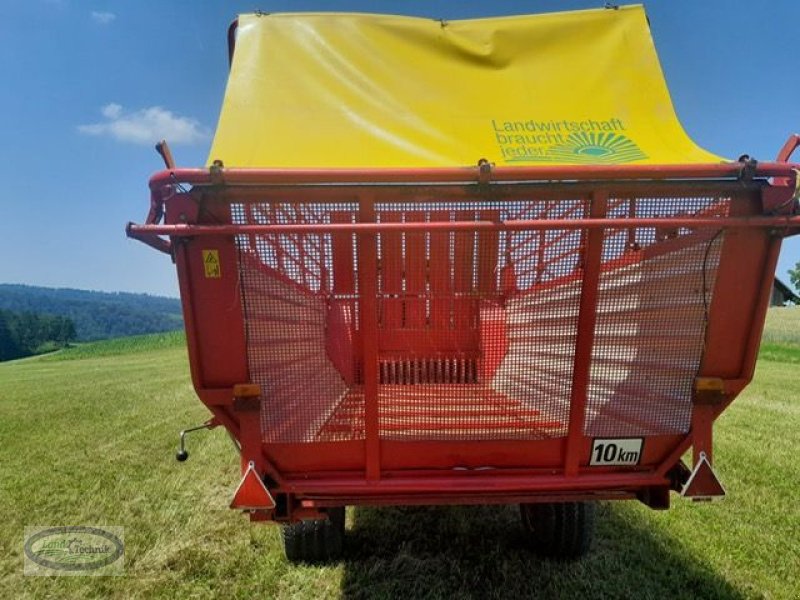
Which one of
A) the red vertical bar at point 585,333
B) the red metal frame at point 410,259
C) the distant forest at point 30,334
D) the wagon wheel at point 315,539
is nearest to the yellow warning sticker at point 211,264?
the red metal frame at point 410,259

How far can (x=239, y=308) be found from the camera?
71.3 inches

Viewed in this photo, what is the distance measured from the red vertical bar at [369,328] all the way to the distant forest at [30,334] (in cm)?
8640

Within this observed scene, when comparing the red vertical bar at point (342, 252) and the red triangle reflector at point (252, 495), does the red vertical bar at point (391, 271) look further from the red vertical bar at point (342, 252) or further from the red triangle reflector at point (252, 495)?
the red triangle reflector at point (252, 495)

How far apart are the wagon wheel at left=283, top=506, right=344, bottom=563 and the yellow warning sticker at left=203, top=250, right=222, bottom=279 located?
147cm

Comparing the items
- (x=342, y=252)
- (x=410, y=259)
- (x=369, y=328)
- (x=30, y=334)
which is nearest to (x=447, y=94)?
(x=410, y=259)

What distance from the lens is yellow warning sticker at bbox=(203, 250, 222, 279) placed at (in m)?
1.75

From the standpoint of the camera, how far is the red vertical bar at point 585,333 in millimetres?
1753

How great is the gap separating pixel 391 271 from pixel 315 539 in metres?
1.63

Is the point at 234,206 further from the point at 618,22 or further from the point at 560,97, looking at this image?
the point at 618,22

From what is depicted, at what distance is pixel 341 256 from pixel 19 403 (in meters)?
8.87

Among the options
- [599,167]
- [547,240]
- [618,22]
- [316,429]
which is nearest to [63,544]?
[316,429]

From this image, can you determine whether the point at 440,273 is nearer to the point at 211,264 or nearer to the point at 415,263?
the point at 415,263

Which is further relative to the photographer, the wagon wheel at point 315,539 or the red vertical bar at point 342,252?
the wagon wheel at point 315,539

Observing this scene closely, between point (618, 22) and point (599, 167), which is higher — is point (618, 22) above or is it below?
above
